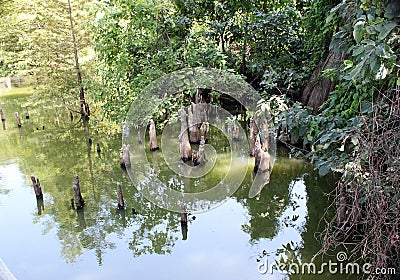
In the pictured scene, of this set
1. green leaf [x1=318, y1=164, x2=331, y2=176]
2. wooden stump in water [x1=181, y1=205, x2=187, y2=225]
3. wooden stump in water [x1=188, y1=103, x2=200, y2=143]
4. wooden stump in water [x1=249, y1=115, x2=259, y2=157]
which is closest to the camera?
green leaf [x1=318, y1=164, x2=331, y2=176]

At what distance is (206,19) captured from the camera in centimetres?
815

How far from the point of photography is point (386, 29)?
211 cm

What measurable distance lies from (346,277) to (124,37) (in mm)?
5528

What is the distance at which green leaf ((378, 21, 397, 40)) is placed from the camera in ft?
6.85

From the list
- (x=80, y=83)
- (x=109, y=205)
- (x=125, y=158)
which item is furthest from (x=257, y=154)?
(x=80, y=83)

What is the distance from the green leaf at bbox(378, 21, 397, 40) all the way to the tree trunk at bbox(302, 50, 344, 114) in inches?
149

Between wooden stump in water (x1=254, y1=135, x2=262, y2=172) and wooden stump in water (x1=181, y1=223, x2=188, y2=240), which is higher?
wooden stump in water (x1=254, y1=135, x2=262, y2=172)

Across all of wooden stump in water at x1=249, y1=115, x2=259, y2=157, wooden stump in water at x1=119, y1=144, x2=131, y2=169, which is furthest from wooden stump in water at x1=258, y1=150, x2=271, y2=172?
wooden stump in water at x1=119, y1=144, x2=131, y2=169

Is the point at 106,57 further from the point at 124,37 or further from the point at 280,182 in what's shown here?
the point at 280,182

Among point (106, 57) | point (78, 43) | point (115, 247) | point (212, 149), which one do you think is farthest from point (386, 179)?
point (78, 43)

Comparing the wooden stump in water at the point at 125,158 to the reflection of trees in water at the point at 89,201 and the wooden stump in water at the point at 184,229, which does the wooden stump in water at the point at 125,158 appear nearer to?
the reflection of trees in water at the point at 89,201

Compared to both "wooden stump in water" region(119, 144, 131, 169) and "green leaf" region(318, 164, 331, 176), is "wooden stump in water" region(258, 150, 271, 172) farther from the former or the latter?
"green leaf" region(318, 164, 331, 176)

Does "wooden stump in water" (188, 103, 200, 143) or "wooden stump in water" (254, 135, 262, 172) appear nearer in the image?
"wooden stump in water" (254, 135, 262, 172)

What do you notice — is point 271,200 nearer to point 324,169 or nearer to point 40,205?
point 324,169
